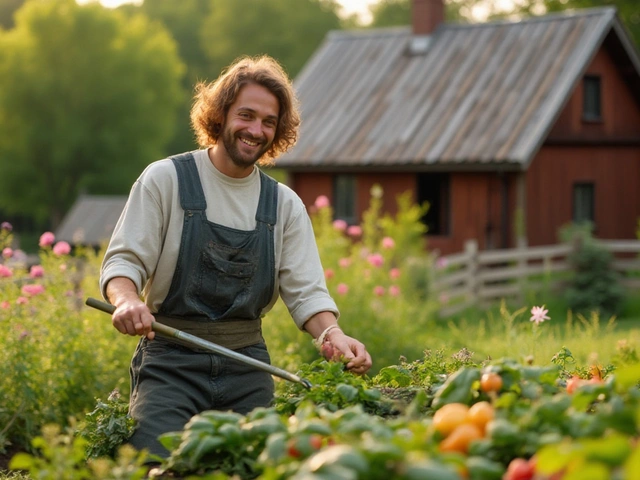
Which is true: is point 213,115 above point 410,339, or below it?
above

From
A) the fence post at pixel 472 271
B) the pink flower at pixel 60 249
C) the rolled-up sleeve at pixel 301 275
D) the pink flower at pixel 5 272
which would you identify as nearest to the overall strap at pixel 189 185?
the rolled-up sleeve at pixel 301 275

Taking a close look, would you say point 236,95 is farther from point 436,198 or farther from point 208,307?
point 436,198

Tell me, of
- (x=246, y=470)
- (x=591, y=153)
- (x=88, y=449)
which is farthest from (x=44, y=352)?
(x=591, y=153)

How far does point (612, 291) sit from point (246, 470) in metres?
12.8

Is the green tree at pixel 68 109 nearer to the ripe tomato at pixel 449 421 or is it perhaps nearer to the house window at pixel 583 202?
the house window at pixel 583 202

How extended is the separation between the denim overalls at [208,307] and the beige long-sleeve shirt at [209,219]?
4cm

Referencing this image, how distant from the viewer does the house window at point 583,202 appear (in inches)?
785

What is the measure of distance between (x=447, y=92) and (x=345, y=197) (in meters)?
2.75

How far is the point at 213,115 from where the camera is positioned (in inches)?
162

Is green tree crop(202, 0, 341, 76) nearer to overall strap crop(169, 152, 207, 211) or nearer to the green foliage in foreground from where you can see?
overall strap crop(169, 152, 207, 211)

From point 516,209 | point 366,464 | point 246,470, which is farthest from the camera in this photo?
point 516,209

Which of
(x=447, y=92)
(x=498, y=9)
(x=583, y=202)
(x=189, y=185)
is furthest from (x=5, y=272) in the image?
(x=498, y=9)

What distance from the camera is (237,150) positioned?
400 cm

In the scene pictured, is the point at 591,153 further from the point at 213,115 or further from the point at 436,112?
the point at 213,115
